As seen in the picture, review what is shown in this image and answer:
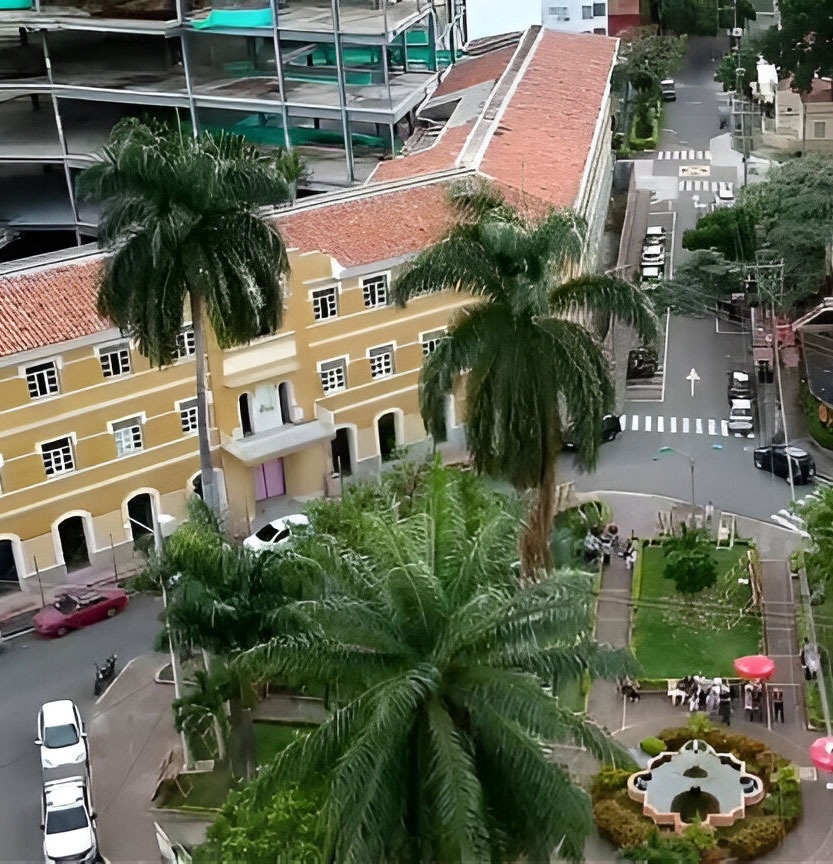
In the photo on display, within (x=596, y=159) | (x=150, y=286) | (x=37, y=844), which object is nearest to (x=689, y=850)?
(x=37, y=844)

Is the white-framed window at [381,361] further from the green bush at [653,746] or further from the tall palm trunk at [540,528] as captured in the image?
the green bush at [653,746]

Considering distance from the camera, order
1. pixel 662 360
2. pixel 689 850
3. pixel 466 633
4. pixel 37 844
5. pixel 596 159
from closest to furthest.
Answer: pixel 466 633 < pixel 689 850 < pixel 37 844 < pixel 662 360 < pixel 596 159

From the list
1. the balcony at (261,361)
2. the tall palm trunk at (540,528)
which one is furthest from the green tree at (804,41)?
the tall palm trunk at (540,528)

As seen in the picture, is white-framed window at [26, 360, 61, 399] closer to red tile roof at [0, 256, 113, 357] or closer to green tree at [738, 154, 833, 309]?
red tile roof at [0, 256, 113, 357]

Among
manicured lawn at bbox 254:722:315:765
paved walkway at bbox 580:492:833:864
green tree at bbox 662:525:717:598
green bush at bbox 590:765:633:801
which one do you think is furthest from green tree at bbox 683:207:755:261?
manicured lawn at bbox 254:722:315:765

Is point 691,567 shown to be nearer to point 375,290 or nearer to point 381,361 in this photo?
point 381,361

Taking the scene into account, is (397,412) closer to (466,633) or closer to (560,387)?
(560,387)

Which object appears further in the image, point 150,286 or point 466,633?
point 150,286
